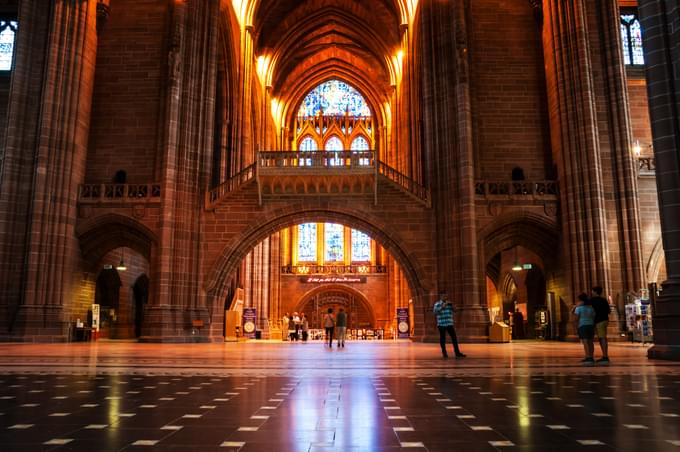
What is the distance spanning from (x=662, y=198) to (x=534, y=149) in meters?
14.0

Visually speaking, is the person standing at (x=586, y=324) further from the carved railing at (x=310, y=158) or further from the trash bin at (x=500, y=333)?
the carved railing at (x=310, y=158)

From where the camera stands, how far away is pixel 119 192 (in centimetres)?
2436

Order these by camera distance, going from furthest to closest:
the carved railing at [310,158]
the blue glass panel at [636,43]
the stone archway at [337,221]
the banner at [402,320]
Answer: the banner at [402,320], the blue glass panel at [636,43], the carved railing at [310,158], the stone archway at [337,221]

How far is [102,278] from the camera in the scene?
1160 inches

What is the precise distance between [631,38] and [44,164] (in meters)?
27.0

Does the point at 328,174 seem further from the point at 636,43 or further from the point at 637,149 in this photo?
the point at 636,43

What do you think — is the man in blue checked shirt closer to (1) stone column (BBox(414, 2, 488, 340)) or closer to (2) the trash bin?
(2) the trash bin

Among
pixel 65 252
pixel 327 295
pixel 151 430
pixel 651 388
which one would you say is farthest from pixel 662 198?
pixel 327 295

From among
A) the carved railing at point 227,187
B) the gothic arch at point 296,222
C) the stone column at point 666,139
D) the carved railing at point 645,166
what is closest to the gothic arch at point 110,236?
the carved railing at point 227,187

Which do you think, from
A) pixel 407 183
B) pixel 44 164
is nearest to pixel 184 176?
pixel 44 164

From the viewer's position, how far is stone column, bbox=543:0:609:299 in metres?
21.7

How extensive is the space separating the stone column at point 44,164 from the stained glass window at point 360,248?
27.0 m

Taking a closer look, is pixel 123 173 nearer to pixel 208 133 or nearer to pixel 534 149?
pixel 208 133

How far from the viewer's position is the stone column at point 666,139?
11008 millimetres
